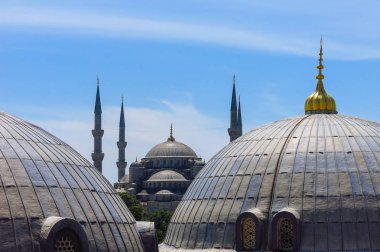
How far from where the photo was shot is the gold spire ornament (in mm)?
36938

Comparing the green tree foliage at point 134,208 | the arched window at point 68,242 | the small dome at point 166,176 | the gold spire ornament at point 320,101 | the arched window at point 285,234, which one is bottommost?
the arched window at point 68,242

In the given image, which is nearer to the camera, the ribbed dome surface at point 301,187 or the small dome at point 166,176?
the ribbed dome surface at point 301,187

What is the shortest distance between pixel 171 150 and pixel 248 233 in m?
132

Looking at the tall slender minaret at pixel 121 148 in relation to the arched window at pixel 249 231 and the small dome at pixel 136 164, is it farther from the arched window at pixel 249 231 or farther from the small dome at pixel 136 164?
the arched window at pixel 249 231

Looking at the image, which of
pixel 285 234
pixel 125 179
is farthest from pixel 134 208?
pixel 125 179

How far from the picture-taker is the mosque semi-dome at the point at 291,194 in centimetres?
3056

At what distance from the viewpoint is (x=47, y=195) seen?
22844 millimetres

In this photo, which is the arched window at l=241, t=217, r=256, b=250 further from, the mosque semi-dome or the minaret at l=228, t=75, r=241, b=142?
the minaret at l=228, t=75, r=241, b=142

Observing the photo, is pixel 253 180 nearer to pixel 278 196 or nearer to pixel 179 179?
pixel 278 196

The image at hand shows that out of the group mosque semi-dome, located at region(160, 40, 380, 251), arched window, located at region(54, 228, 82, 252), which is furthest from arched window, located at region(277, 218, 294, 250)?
arched window, located at region(54, 228, 82, 252)

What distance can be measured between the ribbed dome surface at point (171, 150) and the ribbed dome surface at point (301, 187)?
417 feet

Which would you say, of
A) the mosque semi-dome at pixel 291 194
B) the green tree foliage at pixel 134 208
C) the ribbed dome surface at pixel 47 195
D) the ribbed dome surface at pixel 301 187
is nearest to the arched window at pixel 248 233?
the mosque semi-dome at pixel 291 194

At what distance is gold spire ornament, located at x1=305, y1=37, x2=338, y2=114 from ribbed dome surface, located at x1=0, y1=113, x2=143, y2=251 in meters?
13.0

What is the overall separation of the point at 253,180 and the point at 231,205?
110 cm
